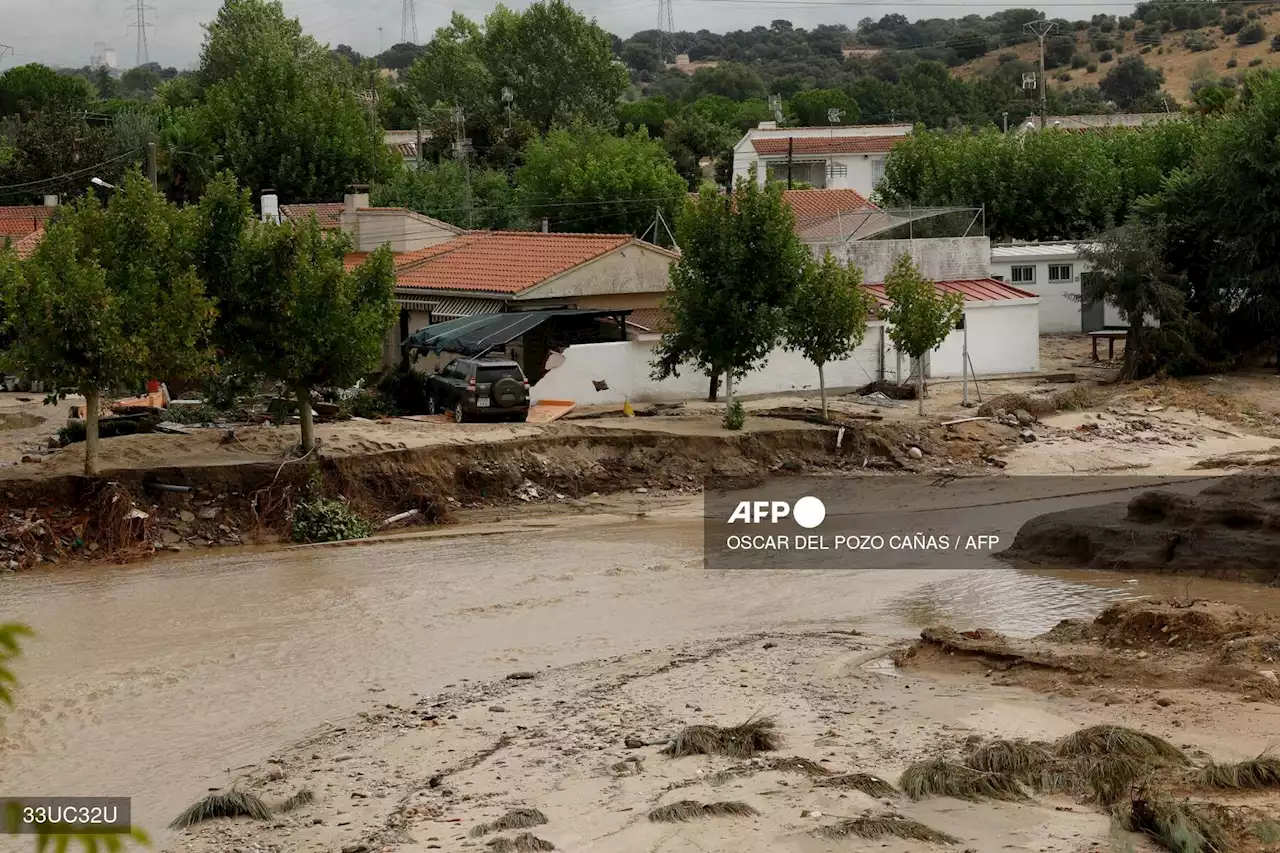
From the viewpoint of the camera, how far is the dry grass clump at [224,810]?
1177 centimetres

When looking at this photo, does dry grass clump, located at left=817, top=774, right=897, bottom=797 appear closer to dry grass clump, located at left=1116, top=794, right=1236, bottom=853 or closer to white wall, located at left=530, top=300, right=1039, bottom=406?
dry grass clump, located at left=1116, top=794, right=1236, bottom=853

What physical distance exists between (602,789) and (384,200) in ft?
140

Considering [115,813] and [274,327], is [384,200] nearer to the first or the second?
[274,327]

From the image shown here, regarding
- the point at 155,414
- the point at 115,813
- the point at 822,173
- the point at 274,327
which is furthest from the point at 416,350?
the point at 822,173

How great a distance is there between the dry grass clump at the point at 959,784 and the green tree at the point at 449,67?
259 ft

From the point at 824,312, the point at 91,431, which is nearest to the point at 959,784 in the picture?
the point at 91,431

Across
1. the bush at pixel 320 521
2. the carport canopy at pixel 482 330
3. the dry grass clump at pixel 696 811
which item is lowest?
the dry grass clump at pixel 696 811

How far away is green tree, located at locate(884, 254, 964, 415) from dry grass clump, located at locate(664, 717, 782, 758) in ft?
60.7

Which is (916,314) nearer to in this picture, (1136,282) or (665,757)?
(1136,282)

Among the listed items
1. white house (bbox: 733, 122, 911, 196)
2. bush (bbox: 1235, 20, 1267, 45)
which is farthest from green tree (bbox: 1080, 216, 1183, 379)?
bush (bbox: 1235, 20, 1267, 45)

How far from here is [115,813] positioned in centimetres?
1171

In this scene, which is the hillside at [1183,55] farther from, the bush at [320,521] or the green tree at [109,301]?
the green tree at [109,301]

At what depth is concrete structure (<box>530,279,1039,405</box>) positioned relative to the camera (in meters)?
31.2

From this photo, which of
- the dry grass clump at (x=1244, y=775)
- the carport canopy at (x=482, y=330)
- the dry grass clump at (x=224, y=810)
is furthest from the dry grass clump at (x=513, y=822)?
the carport canopy at (x=482, y=330)
